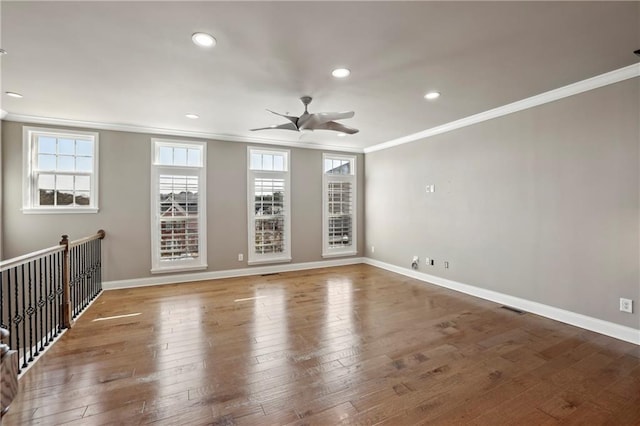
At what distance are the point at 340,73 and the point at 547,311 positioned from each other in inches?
147

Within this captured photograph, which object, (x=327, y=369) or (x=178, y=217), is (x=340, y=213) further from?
(x=327, y=369)

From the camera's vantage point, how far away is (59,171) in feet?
15.0

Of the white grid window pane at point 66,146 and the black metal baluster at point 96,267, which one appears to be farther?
the white grid window pane at point 66,146

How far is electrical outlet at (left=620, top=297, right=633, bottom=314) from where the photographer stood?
2928 mm

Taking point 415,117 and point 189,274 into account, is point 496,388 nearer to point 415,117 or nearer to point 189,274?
point 415,117

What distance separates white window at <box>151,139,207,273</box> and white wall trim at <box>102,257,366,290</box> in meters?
0.16

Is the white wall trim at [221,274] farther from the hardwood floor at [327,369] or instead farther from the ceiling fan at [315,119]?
the ceiling fan at [315,119]

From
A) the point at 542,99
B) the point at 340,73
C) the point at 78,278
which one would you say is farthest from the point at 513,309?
the point at 78,278

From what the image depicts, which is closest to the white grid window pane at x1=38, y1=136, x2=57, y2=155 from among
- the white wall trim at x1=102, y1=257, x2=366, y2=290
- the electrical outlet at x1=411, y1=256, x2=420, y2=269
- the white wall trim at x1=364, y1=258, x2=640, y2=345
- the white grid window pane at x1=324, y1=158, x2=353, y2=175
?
the white wall trim at x1=102, y1=257, x2=366, y2=290

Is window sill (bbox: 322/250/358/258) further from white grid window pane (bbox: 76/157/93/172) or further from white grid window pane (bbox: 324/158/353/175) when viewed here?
white grid window pane (bbox: 76/157/93/172)

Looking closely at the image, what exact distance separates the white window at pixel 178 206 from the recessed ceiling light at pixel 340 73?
3.33 m

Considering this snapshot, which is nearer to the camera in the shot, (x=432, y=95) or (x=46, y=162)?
(x=432, y=95)

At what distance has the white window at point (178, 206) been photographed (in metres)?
5.09

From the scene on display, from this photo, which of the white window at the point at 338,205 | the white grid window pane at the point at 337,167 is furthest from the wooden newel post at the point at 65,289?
the white grid window pane at the point at 337,167
